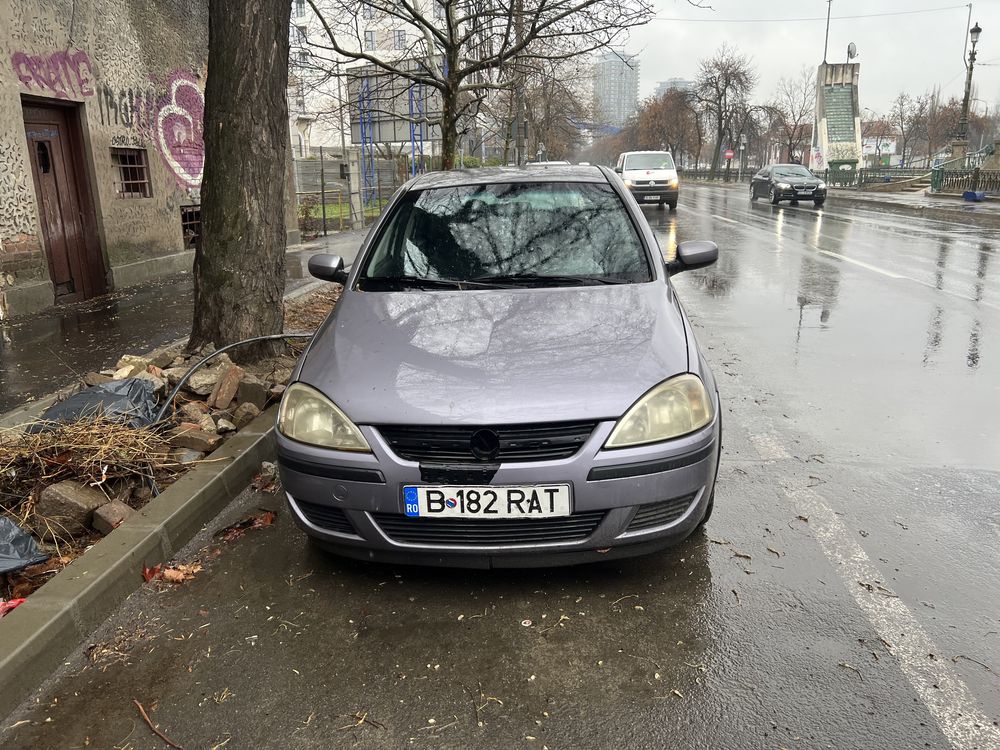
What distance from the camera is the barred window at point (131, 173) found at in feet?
35.7

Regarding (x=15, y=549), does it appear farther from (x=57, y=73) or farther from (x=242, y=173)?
(x=57, y=73)

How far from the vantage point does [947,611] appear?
9.39ft

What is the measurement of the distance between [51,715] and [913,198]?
35.2 m

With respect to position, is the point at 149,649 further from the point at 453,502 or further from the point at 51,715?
the point at 453,502

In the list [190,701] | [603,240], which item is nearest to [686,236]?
[603,240]

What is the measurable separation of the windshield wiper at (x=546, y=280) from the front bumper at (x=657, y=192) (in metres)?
22.0

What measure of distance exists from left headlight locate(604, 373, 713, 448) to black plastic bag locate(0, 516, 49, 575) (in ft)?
8.02

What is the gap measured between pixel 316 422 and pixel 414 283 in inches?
46.3

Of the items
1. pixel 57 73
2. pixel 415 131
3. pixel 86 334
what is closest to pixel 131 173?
pixel 57 73

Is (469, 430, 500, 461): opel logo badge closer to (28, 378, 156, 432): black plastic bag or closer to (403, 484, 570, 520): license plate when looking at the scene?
(403, 484, 570, 520): license plate

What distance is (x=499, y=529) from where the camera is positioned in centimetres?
278

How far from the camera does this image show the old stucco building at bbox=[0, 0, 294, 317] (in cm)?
874

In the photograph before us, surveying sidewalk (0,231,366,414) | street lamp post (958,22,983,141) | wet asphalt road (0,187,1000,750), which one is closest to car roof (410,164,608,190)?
wet asphalt road (0,187,1000,750)

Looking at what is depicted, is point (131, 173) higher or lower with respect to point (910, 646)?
higher
